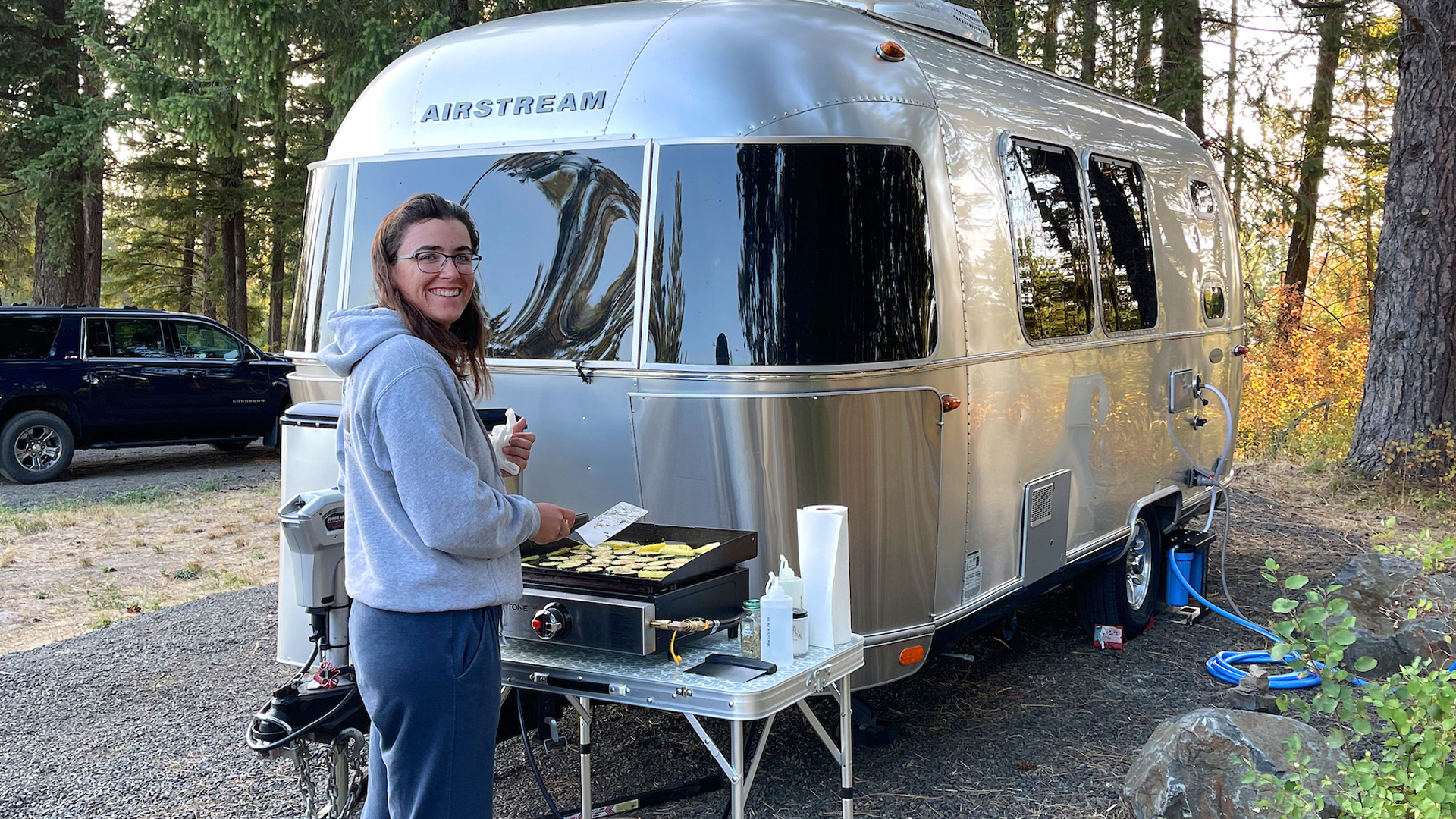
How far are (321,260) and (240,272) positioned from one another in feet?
66.2

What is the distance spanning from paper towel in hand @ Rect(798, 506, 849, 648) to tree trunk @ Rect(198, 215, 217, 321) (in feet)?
86.9

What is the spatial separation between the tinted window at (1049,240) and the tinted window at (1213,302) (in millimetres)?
1901

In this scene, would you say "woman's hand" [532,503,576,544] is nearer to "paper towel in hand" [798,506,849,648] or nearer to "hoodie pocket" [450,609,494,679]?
"hoodie pocket" [450,609,494,679]

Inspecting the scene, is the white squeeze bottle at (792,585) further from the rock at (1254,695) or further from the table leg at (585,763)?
the rock at (1254,695)

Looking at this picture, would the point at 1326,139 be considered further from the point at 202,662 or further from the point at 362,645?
the point at 362,645

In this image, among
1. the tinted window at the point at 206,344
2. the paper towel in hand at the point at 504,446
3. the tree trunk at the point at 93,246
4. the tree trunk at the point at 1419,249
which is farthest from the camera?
the tree trunk at the point at 93,246

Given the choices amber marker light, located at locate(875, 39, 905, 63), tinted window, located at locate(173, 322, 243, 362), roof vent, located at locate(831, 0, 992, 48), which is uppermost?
roof vent, located at locate(831, 0, 992, 48)

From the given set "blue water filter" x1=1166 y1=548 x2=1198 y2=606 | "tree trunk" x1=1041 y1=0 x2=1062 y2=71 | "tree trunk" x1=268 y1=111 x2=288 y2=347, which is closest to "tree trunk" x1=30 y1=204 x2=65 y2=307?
"tree trunk" x1=268 y1=111 x2=288 y2=347

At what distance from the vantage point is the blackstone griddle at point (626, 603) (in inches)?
127

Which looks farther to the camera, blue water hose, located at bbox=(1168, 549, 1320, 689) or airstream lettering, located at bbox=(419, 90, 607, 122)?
blue water hose, located at bbox=(1168, 549, 1320, 689)

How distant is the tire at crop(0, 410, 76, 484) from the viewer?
482 inches

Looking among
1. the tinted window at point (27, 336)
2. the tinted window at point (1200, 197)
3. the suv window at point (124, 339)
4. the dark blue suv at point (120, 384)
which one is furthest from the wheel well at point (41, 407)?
the tinted window at point (1200, 197)

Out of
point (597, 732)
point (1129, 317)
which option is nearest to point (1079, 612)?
point (1129, 317)

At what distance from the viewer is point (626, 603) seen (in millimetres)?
3240
